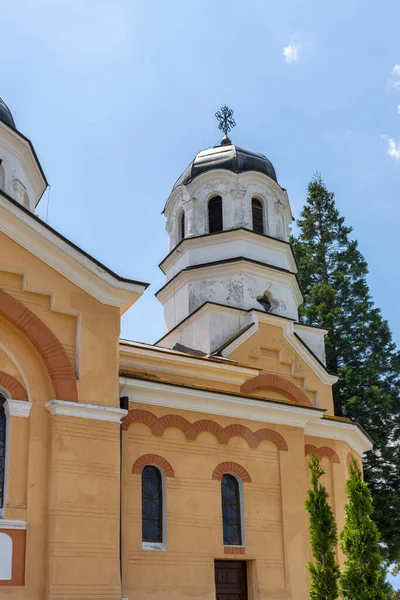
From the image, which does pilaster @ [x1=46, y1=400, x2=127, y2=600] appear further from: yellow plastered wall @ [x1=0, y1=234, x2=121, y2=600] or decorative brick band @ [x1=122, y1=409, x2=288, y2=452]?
decorative brick band @ [x1=122, y1=409, x2=288, y2=452]

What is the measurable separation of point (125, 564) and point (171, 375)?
5049 mm

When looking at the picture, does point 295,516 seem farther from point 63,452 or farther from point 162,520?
point 63,452

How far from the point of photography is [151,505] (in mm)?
14312

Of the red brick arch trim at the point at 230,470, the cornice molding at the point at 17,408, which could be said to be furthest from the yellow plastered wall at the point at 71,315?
the red brick arch trim at the point at 230,470

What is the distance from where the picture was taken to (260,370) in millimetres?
18656

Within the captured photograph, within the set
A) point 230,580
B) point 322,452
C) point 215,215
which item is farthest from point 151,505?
point 215,215

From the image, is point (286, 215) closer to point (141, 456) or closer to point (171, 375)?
point (171, 375)

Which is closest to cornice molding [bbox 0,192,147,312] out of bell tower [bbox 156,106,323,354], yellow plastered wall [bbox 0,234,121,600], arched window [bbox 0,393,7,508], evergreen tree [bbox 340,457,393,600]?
yellow plastered wall [bbox 0,234,121,600]

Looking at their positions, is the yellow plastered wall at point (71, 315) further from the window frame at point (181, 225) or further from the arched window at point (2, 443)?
the window frame at point (181, 225)

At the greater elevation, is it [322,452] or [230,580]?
[322,452]

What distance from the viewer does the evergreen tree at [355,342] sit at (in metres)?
25.8

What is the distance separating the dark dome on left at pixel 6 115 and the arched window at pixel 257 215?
7290 mm

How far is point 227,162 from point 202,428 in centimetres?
1043

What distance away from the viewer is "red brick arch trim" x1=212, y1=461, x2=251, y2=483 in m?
15.2
